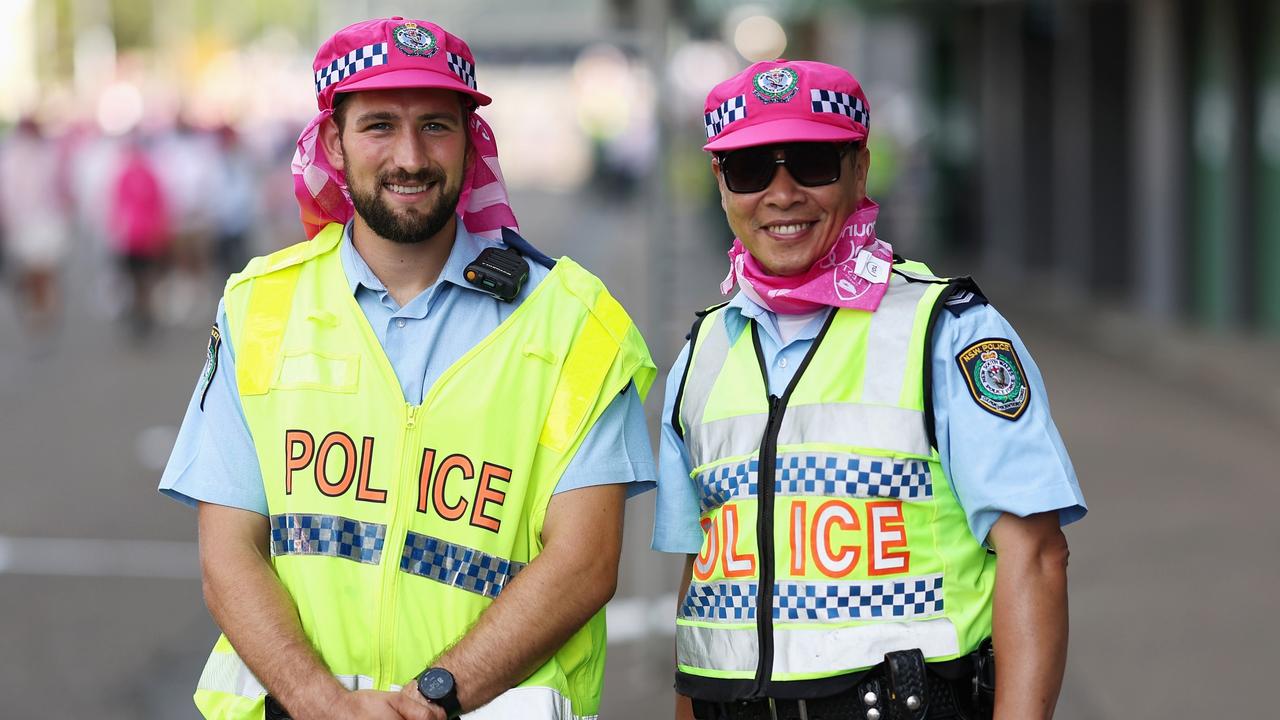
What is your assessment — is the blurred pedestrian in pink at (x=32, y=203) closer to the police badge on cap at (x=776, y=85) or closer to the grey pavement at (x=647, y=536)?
the grey pavement at (x=647, y=536)

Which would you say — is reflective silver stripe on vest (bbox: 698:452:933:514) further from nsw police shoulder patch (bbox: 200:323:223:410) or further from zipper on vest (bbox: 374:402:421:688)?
nsw police shoulder patch (bbox: 200:323:223:410)

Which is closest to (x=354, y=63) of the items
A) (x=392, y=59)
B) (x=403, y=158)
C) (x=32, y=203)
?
(x=392, y=59)

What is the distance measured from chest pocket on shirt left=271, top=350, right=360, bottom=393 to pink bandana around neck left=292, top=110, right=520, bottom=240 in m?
0.34

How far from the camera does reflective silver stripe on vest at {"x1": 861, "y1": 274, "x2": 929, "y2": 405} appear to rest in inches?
122

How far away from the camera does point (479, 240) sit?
11.3ft

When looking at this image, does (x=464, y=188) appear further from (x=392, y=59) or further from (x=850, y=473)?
(x=850, y=473)

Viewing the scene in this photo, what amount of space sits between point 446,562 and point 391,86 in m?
0.86

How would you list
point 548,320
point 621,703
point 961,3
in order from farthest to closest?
point 961,3 → point 621,703 → point 548,320

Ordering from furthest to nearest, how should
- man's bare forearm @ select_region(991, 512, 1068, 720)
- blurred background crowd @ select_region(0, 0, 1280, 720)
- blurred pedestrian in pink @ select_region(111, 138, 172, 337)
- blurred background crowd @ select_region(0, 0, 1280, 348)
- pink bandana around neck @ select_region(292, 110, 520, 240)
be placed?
1. blurred pedestrian in pink @ select_region(111, 138, 172, 337)
2. blurred background crowd @ select_region(0, 0, 1280, 348)
3. blurred background crowd @ select_region(0, 0, 1280, 720)
4. pink bandana around neck @ select_region(292, 110, 520, 240)
5. man's bare forearm @ select_region(991, 512, 1068, 720)

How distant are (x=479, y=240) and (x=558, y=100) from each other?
796cm

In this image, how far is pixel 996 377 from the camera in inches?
120

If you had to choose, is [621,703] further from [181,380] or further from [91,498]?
[181,380]

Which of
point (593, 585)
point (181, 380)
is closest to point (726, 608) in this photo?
point (593, 585)

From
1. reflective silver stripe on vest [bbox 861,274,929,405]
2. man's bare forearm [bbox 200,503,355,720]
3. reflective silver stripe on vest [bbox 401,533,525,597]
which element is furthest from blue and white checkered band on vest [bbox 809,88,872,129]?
man's bare forearm [bbox 200,503,355,720]
